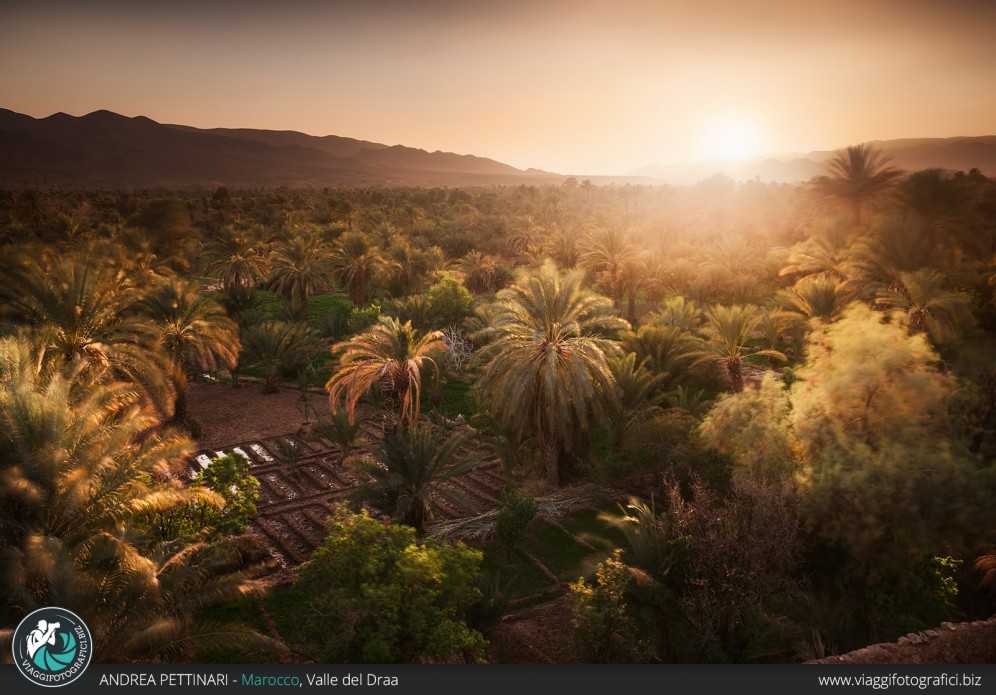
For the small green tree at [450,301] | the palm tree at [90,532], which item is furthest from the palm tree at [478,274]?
the palm tree at [90,532]

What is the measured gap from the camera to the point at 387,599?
26.5 feet

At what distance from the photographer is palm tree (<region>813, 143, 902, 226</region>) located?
32.4m

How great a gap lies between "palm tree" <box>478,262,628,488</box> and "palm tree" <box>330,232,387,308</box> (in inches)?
921

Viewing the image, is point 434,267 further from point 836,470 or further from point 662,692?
point 662,692

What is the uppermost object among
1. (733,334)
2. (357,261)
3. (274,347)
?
(357,261)

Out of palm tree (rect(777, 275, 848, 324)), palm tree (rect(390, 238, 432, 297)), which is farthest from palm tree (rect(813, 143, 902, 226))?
palm tree (rect(390, 238, 432, 297))

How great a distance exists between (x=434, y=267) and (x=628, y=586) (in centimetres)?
3235

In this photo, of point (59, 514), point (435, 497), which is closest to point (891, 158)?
point (435, 497)

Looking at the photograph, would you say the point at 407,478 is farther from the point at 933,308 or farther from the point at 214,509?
the point at 933,308

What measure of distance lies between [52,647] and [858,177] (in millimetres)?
39738

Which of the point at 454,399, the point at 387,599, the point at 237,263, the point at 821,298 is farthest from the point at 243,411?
the point at 821,298

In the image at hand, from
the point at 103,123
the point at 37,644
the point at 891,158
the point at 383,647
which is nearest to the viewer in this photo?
the point at 37,644

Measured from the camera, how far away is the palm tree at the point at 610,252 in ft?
112

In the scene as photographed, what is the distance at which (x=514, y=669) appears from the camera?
6.27 metres
